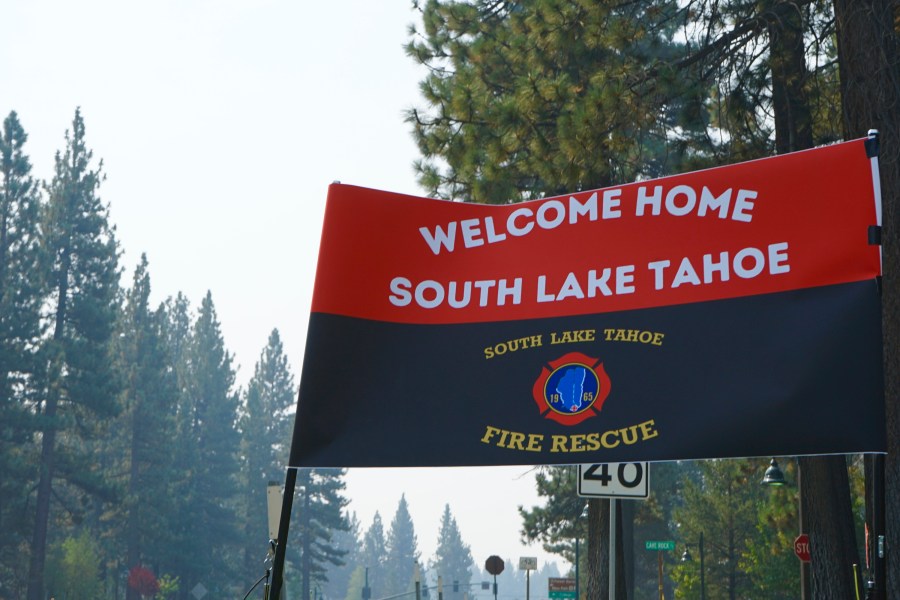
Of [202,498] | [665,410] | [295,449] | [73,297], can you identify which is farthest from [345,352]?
[202,498]

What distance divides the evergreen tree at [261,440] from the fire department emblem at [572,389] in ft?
303

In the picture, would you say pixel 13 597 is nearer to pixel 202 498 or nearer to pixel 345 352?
pixel 202 498

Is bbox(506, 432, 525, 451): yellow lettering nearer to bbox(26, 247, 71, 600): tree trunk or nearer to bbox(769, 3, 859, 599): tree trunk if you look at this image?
bbox(769, 3, 859, 599): tree trunk

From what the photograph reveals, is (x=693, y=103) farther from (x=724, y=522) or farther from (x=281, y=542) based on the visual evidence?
(x=724, y=522)

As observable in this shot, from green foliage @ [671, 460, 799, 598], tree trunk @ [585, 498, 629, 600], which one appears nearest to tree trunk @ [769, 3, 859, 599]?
tree trunk @ [585, 498, 629, 600]

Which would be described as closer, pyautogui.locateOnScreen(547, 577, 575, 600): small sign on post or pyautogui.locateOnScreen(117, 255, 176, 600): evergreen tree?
pyautogui.locateOnScreen(547, 577, 575, 600): small sign on post

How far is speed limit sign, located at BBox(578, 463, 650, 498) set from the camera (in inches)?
428

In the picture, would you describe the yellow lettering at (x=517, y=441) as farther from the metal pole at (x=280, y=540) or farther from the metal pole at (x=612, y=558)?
the metal pole at (x=612, y=558)

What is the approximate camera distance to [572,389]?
4.77 metres

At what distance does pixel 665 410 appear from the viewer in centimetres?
462

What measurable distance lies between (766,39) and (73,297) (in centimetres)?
5930

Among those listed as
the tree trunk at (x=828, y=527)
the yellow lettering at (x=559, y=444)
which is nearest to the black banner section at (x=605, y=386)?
the yellow lettering at (x=559, y=444)

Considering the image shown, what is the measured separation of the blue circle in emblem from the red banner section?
280 millimetres

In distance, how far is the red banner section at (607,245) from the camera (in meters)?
4.65
